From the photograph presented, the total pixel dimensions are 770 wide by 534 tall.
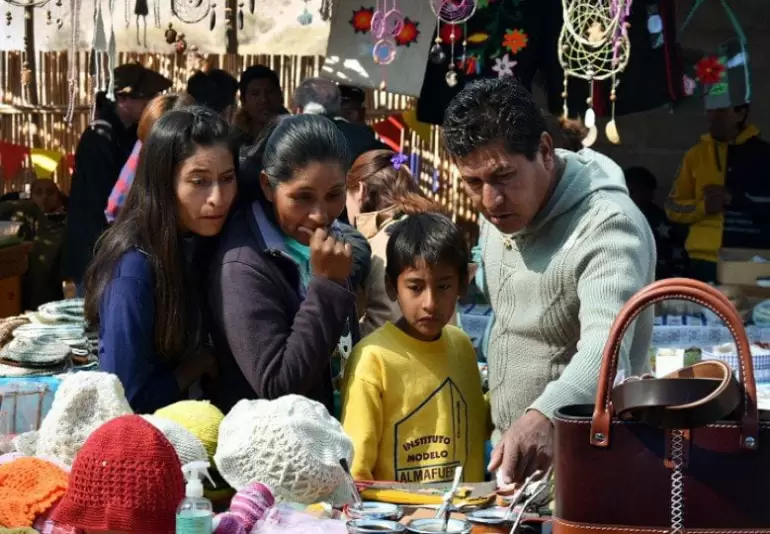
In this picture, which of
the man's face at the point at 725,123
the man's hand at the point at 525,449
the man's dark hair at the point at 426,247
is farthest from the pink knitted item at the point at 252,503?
the man's face at the point at 725,123

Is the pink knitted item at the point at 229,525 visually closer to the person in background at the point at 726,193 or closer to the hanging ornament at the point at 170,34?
the hanging ornament at the point at 170,34

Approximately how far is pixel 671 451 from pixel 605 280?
0.86 m

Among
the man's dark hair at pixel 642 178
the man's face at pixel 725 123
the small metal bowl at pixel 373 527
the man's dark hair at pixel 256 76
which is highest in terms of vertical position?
the man's dark hair at pixel 256 76

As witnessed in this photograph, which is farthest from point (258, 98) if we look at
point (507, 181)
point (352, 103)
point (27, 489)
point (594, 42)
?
point (27, 489)

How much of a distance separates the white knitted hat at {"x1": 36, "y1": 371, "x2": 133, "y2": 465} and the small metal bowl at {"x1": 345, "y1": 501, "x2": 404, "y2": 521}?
23.3 inches

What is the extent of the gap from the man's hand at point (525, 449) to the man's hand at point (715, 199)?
5.10m

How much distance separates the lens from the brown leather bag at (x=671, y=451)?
196 cm

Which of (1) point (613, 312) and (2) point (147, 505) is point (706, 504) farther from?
(2) point (147, 505)

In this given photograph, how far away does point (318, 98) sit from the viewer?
609 cm

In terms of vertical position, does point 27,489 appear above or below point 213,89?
below

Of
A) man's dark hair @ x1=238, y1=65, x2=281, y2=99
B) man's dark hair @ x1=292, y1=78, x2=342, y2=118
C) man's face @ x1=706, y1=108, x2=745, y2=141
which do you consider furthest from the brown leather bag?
man's face @ x1=706, y1=108, x2=745, y2=141

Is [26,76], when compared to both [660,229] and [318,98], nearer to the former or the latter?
[318,98]

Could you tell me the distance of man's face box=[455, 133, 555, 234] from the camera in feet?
9.41

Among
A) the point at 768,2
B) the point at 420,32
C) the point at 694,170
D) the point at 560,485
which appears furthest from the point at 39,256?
the point at 560,485
